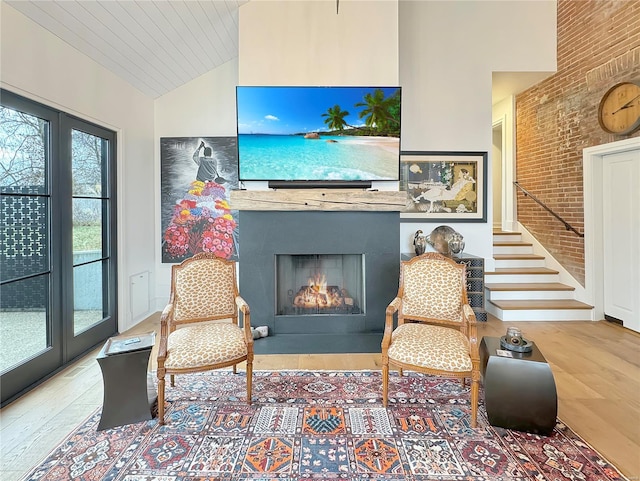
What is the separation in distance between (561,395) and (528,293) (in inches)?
89.2

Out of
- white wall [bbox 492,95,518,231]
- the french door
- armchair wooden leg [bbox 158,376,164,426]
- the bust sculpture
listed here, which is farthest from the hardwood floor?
white wall [bbox 492,95,518,231]

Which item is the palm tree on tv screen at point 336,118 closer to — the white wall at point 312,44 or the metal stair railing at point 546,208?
the white wall at point 312,44

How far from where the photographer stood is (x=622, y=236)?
12.9 ft

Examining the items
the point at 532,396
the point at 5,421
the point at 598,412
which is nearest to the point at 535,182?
the point at 598,412

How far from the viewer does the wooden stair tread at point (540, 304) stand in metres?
4.17

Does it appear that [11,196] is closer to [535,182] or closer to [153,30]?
[153,30]

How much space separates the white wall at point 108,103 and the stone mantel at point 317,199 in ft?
4.95

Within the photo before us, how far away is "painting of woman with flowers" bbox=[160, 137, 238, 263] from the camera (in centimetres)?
445

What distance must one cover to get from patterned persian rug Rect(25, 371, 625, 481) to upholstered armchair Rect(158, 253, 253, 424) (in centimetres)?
23

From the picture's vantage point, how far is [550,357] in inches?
122

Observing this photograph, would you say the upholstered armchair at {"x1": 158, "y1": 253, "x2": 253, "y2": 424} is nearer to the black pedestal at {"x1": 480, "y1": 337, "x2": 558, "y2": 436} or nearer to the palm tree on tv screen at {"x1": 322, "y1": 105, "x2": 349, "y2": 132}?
the black pedestal at {"x1": 480, "y1": 337, "x2": 558, "y2": 436}

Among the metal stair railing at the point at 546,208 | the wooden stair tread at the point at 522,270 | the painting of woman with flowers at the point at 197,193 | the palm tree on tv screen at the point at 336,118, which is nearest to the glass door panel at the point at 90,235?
the painting of woman with flowers at the point at 197,193

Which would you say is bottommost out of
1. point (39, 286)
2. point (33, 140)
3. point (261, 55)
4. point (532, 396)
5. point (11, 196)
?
A: point (532, 396)

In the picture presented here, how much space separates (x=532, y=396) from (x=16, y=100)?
3.87 metres
